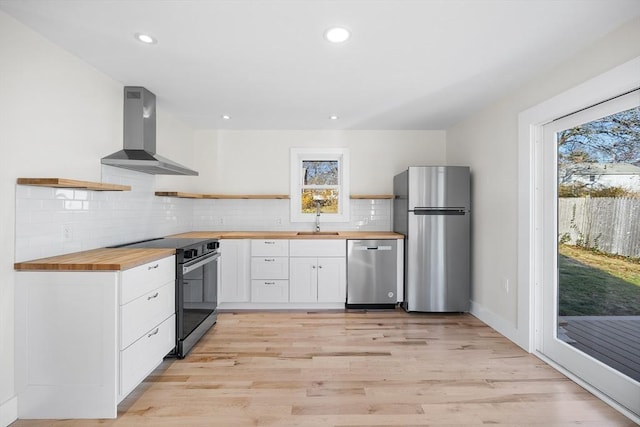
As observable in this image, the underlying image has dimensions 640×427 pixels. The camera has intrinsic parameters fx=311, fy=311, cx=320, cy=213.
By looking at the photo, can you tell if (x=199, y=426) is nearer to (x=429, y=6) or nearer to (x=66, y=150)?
(x=66, y=150)

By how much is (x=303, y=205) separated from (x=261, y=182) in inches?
26.8

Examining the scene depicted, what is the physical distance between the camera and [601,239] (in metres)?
2.15

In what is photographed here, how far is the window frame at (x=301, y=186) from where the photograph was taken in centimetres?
441

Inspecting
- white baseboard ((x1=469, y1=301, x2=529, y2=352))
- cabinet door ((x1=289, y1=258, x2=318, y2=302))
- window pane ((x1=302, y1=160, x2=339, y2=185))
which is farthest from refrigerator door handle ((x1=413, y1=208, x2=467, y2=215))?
cabinet door ((x1=289, y1=258, x2=318, y2=302))

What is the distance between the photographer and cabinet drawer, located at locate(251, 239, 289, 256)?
150 inches

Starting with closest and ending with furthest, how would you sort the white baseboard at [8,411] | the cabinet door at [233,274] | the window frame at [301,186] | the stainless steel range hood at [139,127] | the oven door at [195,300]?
the white baseboard at [8,411] < the oven door at [195,300] < the stainless steel range hood at [139,127] < the cabinet door at [233,274] < the window frame at [301,186]

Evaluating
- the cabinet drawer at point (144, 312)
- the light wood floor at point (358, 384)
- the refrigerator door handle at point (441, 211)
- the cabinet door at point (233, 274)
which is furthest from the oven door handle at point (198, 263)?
the refrigerator door handle at point (441, 211)

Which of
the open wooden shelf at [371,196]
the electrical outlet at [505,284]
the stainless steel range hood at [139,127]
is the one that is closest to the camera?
the stainless steel range hood at [139,127]

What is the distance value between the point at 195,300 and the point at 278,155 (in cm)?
235

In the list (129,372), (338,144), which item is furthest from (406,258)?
(129,372)

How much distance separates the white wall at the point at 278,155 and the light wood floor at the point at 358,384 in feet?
6.64

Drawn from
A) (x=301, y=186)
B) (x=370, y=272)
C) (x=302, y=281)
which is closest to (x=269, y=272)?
(x=302, y=281)

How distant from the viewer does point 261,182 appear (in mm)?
4434

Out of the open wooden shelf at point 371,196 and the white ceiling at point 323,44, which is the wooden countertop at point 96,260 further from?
the open wooden shelf at point 371,196
